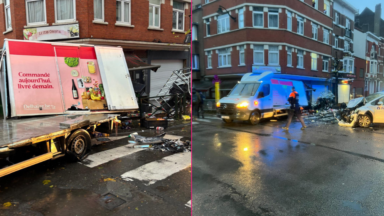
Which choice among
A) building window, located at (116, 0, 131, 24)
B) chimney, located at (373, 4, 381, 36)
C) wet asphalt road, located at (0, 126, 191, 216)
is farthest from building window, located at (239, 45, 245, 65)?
building window, located at (116, 0, 131, 24)

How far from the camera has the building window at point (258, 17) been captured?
1161mm

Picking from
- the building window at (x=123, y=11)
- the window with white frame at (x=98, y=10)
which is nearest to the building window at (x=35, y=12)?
the window with white frame at (x=98, y=10)

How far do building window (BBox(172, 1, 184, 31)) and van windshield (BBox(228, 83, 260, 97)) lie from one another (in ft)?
38.1

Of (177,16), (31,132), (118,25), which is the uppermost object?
(177,16)

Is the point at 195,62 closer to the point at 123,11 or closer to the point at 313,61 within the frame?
the point at 313,61

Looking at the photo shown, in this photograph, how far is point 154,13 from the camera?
471 inches

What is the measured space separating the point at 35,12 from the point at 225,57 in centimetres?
1186

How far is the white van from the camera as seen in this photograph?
4.04 ft

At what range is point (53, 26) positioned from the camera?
10227mm

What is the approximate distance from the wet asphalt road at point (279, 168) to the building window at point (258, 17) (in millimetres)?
477

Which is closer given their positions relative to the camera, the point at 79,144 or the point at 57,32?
the point at 79,144

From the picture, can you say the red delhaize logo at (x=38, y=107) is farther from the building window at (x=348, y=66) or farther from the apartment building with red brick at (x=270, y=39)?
the building window at (x=348, y=66)

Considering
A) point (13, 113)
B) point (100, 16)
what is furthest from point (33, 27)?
point (13, 113)

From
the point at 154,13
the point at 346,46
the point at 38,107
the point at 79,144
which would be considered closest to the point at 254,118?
the point at 346,46
